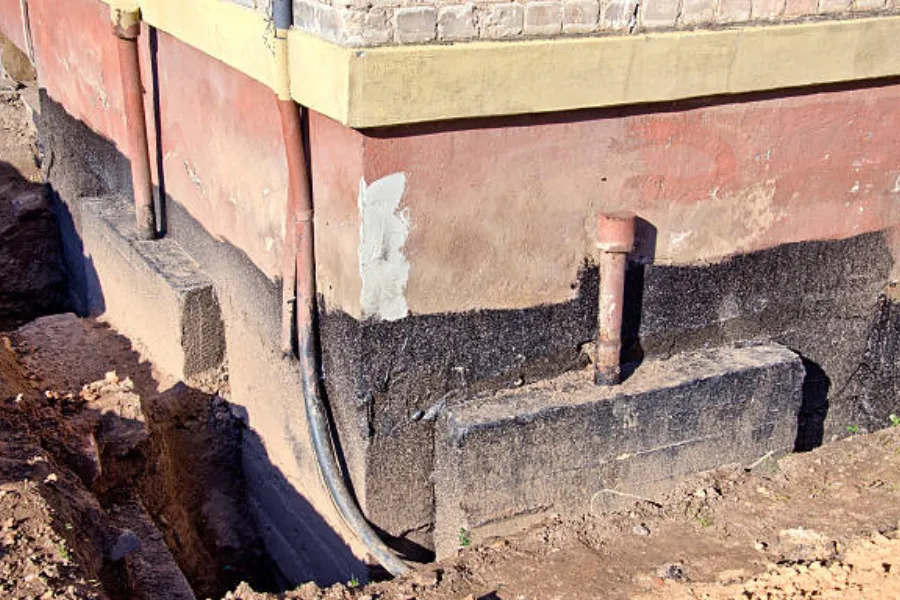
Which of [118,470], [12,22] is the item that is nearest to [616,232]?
[118,470]

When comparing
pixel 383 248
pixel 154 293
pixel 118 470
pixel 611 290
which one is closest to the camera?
pixel 383 248

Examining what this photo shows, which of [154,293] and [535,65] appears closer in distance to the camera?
[535,65]

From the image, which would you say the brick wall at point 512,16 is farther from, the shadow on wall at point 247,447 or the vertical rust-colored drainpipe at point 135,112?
the shadow on wall at point 247,447

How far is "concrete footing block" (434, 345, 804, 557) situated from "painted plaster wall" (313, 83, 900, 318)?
0.50 meters

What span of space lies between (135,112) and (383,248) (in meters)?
2.56

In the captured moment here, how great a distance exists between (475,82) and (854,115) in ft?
7.40

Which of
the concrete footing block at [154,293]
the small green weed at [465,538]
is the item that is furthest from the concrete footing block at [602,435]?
the concrete footing block at [154,293]

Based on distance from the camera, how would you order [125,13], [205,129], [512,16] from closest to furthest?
[512,16]
[205,129]
[125,13]

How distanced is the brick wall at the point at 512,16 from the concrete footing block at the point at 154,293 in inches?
70.9

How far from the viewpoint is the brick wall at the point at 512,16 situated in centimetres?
376

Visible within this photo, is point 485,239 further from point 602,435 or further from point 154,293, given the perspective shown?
point 154,293

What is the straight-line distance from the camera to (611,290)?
464cm

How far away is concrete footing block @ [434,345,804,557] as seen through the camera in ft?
14.8

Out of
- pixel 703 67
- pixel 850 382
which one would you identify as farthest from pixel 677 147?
pixel 850 382
